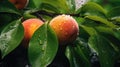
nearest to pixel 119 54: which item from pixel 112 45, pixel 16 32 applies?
pixel 112 45

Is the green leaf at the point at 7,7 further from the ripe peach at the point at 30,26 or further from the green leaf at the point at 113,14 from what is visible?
the green leaf at the point at 113,14

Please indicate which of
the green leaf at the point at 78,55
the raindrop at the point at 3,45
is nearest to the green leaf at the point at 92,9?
the green leaf at the point at 78,55

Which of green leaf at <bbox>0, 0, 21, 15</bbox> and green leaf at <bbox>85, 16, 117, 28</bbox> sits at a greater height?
green leaf at <bbox>0, 0, 21, 15</bbox>

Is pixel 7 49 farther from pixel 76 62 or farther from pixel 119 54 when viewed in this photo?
pixel 119 54

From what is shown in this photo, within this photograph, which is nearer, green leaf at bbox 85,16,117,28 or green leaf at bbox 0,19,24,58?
green leaf at bbox 0,19,24,58

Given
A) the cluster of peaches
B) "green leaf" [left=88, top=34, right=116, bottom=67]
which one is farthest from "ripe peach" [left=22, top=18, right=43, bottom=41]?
"green leaf" [left=88, top=34, right=116, bottom=67]

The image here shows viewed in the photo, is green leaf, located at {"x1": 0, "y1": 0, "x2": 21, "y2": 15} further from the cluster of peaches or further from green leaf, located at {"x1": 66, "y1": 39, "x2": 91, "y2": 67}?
green leaf, located at {"x1": 66, "y1": 39, "x2": 91, "y2": 67}

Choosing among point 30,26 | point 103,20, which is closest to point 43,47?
point 30,26

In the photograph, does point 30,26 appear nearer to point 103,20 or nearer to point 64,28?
point 64,28
